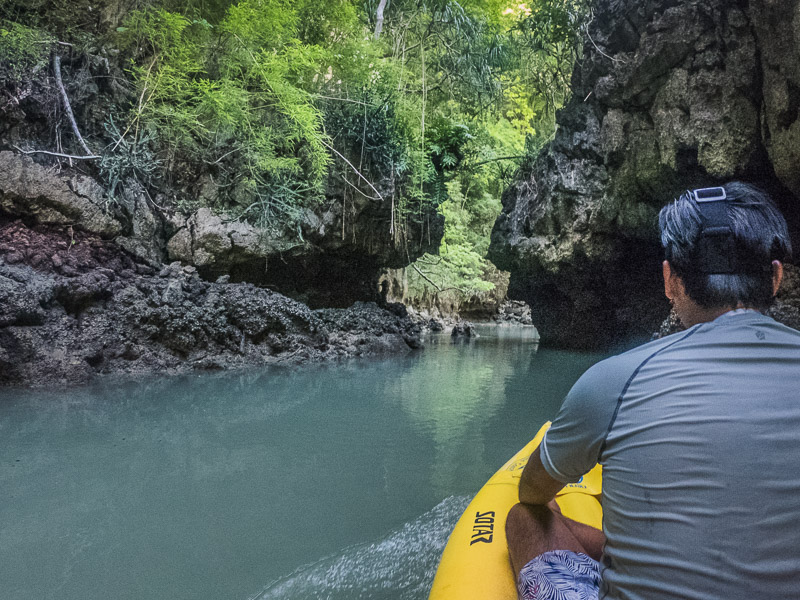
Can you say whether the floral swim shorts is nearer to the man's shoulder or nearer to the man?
the man

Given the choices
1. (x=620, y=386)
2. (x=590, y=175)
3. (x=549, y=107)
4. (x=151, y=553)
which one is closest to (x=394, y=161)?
(x=590, y=175)

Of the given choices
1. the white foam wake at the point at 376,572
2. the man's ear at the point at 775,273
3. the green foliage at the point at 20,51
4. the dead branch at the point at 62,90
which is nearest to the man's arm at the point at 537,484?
the man's ear at the point at 775,273

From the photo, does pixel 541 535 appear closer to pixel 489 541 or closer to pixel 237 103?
pixel 489 541

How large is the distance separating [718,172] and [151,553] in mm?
7353

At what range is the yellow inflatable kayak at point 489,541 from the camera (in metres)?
1.33

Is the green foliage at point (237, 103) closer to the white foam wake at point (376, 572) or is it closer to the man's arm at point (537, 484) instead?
the white foam wake at point (376, 572)

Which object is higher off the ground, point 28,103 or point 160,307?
point 28,103

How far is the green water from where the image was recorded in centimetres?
195

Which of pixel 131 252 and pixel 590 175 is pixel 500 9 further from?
pixel 131 252

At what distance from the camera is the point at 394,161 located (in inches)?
378

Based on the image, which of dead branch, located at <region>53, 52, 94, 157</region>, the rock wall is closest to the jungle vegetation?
dead branch, located at <region>53, 52, 94, 157</region>

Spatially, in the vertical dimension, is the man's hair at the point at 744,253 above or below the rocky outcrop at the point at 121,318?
above

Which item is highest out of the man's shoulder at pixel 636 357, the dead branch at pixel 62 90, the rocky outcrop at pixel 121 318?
the dead branch at pixel 62 90

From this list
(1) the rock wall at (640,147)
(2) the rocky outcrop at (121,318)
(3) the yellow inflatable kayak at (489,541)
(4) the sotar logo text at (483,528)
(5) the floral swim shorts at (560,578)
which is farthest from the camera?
(1) the rock wall at (640,147)
